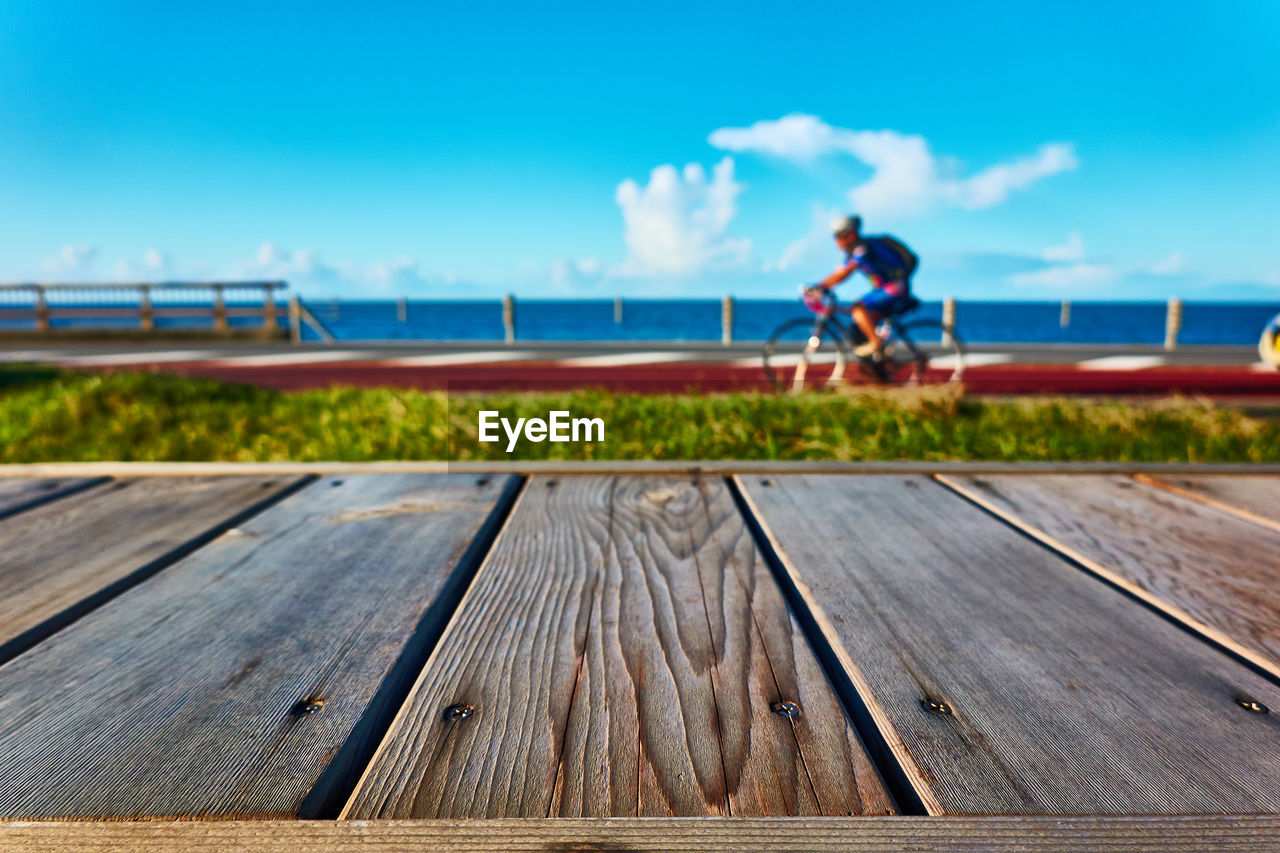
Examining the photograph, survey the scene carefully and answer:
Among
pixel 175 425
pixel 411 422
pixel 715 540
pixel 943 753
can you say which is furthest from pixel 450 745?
pixel 175 425

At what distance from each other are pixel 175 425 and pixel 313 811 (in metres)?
4.60

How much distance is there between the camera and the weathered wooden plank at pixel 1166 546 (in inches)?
38.1

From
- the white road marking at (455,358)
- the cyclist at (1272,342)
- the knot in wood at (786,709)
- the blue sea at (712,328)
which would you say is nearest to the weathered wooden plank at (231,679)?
the knot in wood at (786,709)

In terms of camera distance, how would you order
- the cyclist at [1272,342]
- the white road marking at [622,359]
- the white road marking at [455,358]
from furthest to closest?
the white road marking at [455,358]
the white road marking at [622,359]
the cyclist at [1272,342]

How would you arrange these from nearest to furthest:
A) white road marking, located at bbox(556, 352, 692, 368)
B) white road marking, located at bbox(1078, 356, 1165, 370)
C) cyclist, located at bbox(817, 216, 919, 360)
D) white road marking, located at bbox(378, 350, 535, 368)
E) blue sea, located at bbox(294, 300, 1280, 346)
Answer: cyclist, located at bbox(817, 216, 919, 360)
white road marking, located at bbox(1078, 356, 1165, 370)
white road marking, located at bbox(556, 352, 692, 368)
white road marking, located at bbox(378, 350, 535, 368)
blue sea, located at bbox(294, 300, 1280, 346)

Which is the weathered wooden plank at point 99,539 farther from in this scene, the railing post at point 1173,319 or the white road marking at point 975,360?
the railing post at point 1173,319

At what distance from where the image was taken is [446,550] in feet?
3.91

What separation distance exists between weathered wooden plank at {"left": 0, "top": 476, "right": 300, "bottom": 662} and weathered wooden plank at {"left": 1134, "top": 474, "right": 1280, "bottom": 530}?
211 centimetres

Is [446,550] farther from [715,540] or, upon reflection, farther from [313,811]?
[313,811]

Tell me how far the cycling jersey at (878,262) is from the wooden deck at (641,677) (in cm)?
506

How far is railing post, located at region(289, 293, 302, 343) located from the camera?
48.1ft

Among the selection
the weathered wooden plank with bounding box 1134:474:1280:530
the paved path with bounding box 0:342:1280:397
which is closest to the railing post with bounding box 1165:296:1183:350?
the paved path with bounding box 0:342:1280:397

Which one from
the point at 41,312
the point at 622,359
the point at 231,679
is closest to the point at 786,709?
the point at 231,679

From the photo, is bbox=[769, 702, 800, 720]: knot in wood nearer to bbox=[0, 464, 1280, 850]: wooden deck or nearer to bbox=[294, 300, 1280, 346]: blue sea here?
bbox=[0, 464, 1280, 850]: wooden deck
